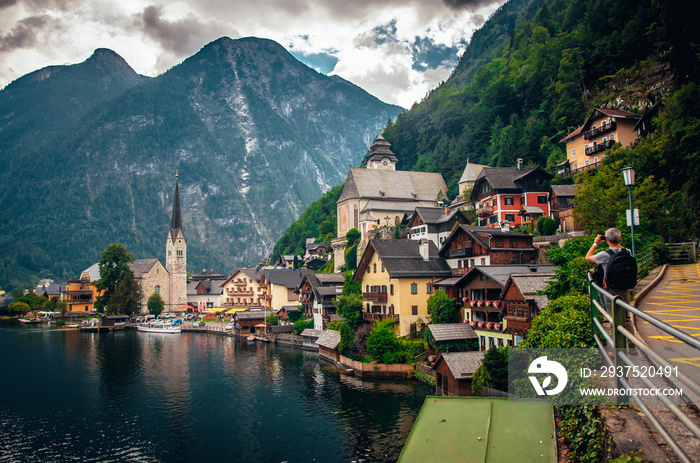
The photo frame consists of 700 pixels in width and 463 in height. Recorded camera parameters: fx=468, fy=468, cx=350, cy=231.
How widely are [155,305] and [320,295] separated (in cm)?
6946

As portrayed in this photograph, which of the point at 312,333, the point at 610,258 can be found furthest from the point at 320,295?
the point at 610,258

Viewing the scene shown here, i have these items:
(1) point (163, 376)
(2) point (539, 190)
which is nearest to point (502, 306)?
(2) point (539, 190)

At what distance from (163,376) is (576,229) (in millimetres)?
43940

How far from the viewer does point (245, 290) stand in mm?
103125

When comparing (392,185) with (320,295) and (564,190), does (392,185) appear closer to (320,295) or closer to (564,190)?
(320,295)

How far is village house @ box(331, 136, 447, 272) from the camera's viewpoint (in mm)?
89000

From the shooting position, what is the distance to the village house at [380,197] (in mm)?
89000

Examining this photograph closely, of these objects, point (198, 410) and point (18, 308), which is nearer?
point (198, 410)

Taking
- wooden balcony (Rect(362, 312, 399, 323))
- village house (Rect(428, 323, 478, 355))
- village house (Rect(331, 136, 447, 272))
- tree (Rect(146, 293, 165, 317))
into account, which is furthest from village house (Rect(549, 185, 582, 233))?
tree (Rect(146, 293, 165, 317))

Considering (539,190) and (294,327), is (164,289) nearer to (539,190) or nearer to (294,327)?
(294,327)

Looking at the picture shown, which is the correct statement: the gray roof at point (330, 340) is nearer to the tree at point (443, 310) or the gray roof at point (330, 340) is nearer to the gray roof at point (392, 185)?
the tree at point (443, 310)

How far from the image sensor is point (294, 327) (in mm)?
74062

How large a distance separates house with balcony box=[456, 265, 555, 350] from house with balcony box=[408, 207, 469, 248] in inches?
717

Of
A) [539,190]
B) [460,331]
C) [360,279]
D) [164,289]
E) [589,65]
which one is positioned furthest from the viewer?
[164,289]
